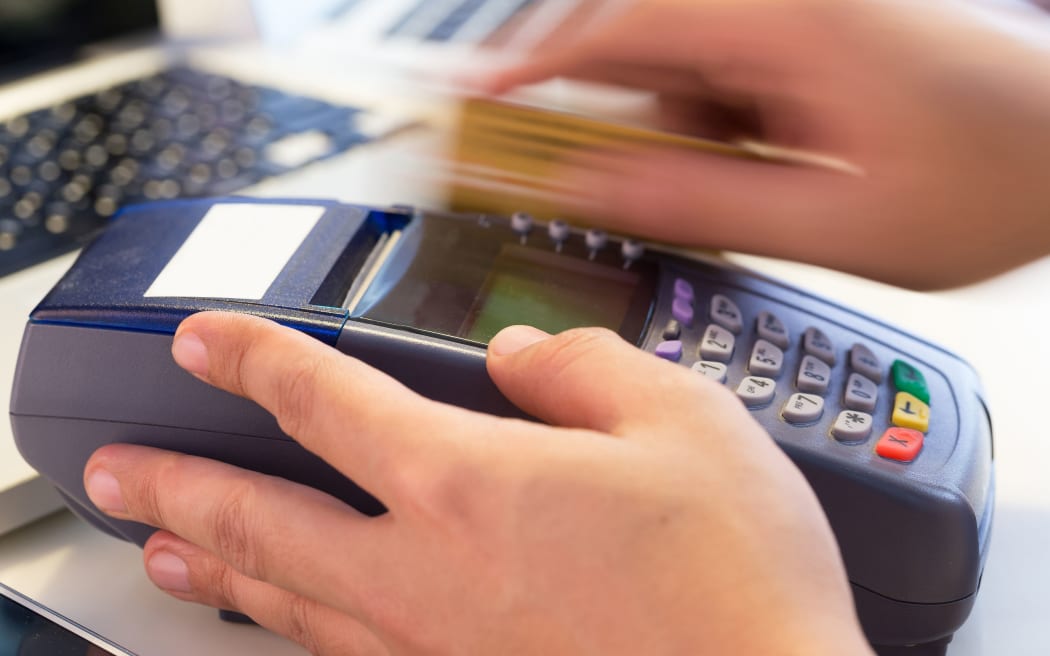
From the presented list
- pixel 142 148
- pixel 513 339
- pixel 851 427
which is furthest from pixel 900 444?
pixel 142 148

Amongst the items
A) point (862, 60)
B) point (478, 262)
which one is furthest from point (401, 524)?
point (862, 60)

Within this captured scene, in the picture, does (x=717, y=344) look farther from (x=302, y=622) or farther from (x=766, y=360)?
(x=302, y=622)

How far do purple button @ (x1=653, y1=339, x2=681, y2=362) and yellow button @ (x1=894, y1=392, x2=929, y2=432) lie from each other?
0.08 meters

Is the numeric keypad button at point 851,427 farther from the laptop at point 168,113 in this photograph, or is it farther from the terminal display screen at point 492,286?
the laptop at point 168,113

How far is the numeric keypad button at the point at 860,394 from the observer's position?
1.09 ft

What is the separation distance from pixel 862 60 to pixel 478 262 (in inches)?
7.6

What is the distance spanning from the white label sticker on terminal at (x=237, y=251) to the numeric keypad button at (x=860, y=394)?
8.2 inches

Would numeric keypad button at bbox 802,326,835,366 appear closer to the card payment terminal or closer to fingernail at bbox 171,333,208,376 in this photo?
the card payment terminal

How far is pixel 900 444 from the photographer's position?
0.31 meters

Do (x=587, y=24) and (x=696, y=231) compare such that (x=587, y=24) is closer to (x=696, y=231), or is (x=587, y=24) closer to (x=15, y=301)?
(x=696, y=231)

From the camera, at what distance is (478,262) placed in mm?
373

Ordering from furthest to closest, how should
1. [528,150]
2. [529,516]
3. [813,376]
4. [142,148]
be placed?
[142,148] < [528,150] < [813,376] < [529,516]

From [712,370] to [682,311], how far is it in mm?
36

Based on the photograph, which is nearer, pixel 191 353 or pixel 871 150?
pixel 191 353
